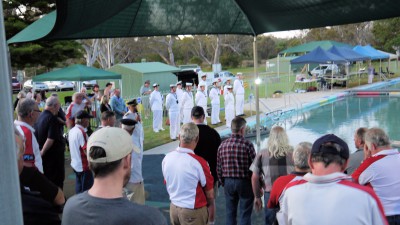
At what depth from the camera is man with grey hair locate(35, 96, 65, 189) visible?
588cm

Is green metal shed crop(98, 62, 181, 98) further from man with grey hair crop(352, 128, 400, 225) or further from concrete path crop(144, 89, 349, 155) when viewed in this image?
man with grey hair crop(352, 128, 400, 225)

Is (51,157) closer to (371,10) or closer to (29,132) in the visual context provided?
(29,132)

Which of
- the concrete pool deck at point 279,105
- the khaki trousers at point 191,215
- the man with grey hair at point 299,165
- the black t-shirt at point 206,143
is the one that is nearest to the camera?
the man with grey hair at point 299,165

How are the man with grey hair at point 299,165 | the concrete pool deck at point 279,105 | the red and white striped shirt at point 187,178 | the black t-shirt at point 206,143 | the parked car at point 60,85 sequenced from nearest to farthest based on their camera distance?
the man with grey hair at point 299,165 → the red and white striped shirt at point 187,178 → the black t-shirt at point 206,143 → the concrete pool deck at point 279,105 → the parked car at point 60,85

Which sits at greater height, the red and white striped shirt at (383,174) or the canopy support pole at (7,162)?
the canopy support pole at (7,162)

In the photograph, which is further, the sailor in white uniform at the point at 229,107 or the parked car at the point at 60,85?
the parked car at the point at 60,85

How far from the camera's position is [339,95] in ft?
83.4

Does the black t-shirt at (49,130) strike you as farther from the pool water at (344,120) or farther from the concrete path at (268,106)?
the pool water at (344,120)

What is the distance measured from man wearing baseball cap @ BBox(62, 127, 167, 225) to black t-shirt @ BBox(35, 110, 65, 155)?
4041 mm

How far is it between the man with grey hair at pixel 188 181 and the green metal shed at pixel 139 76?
20.1 meters

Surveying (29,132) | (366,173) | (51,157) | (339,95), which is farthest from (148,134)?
(339,95)

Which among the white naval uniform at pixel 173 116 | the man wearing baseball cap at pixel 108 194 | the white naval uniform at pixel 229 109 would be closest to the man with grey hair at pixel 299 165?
the man wearing baseball cap at pixel 108 194

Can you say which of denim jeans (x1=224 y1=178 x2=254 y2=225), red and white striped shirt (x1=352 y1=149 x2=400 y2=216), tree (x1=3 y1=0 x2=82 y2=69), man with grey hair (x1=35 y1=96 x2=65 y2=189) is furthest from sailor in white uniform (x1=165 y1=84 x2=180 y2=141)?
red and white striped shirt (x1=352 y1=149 x2=400 y2=216)

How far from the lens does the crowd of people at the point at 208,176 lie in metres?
2.00
